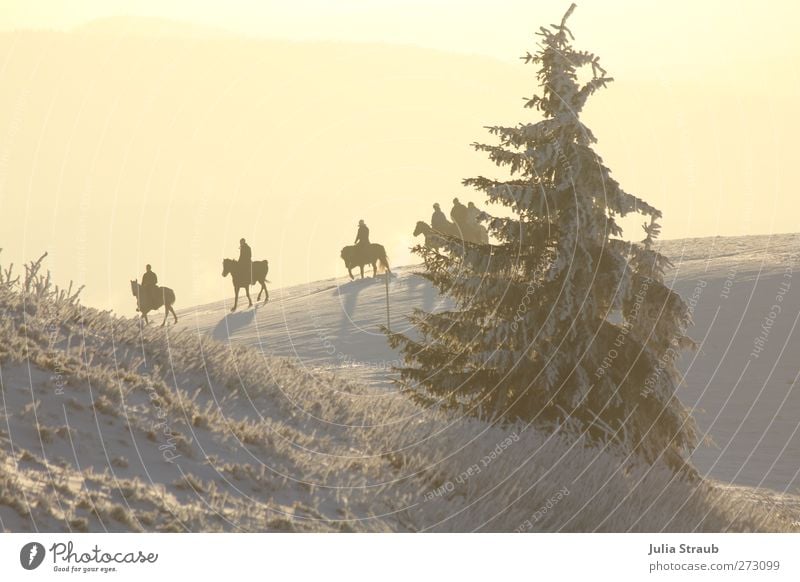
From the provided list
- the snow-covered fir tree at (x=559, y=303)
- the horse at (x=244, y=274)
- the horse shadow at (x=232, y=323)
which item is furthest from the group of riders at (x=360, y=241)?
the snow-covered fir tree at (x=559, y=303)

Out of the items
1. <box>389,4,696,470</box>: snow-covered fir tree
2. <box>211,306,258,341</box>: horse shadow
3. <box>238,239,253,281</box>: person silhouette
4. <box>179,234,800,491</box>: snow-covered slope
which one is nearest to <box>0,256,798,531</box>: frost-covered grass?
<box>389,4,696,470</box>: snow-covered fir tree

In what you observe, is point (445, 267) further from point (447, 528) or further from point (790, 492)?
point (790, 492)

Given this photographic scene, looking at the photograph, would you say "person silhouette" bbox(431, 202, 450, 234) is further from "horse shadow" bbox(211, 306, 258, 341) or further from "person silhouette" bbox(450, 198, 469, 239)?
"horse shadow" bbox(211, 306, 258, 341)

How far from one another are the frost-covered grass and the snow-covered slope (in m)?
8.92

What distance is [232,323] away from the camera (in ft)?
148

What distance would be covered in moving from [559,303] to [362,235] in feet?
96.8

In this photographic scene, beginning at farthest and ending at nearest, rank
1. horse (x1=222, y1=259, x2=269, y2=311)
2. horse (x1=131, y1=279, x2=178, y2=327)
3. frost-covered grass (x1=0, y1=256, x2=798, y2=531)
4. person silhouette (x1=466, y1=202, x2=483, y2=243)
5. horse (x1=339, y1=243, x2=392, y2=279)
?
horse (x1=339, y1=243, x2=392, y2=279)
horse (x1=222, y1=259, x2=269, y2=311)
person silhouette (x1=466, y1=202, x2=483, y2=243)
horse (x1=131, y1=279, x2=178, y2=327)
frost-covered grass (x1=0, y1=256, x2=798, y2=531)

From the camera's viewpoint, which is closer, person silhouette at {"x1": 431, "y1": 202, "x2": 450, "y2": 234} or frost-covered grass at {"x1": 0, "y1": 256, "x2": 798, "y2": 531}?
frost-covered grass at {"x1": 0, "y1": 256, "x2": 798, "y2": 531}

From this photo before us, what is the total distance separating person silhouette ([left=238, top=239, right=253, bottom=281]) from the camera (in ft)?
143

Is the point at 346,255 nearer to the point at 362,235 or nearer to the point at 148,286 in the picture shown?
the point at 362,235

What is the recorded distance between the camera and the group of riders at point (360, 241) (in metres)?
39.9

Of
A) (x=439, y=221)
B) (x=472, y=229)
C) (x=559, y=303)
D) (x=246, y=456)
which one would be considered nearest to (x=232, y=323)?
(x=439, y=221)

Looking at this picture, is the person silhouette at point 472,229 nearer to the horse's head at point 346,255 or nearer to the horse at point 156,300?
the horse's head at point 346,255
